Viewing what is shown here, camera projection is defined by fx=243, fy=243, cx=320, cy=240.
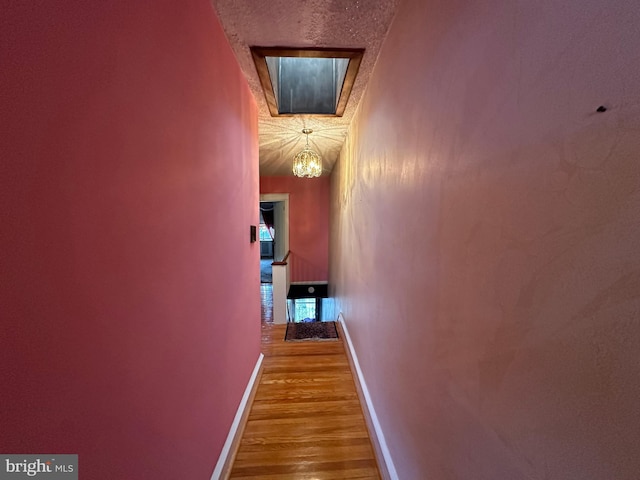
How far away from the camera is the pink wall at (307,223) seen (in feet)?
18.0

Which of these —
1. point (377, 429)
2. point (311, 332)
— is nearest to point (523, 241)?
point (377, 429)

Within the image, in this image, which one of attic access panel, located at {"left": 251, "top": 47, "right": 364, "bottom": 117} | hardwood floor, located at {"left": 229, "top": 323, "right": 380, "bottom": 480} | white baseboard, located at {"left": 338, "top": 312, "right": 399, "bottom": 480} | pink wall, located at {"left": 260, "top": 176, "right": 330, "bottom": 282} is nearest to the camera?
white baseboard, located at {"left": 338, "top": 312, "right": 399, "bottom": 480}

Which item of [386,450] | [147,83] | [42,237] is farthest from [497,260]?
[386,450]

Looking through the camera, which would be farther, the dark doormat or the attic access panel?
the dark doormat

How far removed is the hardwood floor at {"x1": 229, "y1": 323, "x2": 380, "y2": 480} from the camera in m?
1.38

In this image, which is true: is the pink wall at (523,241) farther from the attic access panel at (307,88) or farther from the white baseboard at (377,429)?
the attic access panel at (307,88)

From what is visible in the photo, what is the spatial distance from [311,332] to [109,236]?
2.82 metres

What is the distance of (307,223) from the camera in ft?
18.3

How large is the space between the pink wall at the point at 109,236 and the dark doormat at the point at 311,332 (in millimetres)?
1804

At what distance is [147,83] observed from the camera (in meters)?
0.72

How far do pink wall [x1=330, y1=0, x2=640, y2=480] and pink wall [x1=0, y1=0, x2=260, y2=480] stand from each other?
889 millimetres

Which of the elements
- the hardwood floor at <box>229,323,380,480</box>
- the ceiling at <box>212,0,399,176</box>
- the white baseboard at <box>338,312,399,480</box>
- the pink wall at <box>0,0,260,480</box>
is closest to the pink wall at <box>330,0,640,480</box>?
the white baseboard at <box>338,312,399,480</box>

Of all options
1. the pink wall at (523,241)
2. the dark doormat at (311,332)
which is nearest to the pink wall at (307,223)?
the dark doormat at (311,332)

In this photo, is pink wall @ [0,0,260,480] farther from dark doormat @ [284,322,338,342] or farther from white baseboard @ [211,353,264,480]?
dark doormat @ [284,322,338,342]
